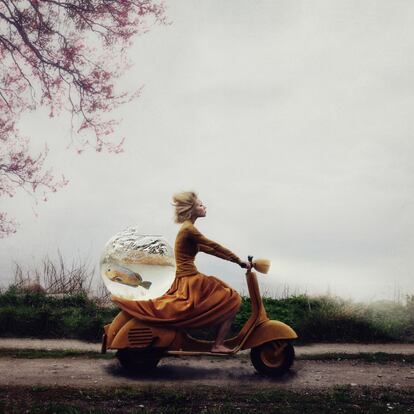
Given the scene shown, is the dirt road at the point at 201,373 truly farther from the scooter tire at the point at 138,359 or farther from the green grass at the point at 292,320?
the green grass at the point at 292,320

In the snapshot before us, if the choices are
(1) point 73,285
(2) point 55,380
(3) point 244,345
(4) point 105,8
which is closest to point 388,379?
(3) point 244,345

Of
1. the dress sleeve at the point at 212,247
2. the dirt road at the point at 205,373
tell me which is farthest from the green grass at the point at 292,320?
the dress sleeve at the point at 212,247

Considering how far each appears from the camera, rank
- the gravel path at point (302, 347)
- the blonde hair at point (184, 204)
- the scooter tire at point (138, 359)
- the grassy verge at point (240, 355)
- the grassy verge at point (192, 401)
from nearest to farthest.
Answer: the grassy verge at point (192, 401) → the blonde hair at point (184, 204) → the scooter tire at point (138, 359) → the grassy verge at point (240, 355) → the gravel path at point (302, 347)

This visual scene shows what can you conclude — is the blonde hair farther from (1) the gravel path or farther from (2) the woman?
(1) the gravel path

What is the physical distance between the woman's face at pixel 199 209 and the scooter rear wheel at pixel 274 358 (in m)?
1.78

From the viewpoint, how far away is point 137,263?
19.6ft

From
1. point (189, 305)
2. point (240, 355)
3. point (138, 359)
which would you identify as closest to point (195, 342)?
point (189, 305)

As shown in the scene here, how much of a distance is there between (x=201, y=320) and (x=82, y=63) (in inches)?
352

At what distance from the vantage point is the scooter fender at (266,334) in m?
6.93

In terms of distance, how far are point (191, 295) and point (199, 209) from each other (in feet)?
3.35

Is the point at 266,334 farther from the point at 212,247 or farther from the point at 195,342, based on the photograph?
the point at 212,247

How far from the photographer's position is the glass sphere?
19.6 ft

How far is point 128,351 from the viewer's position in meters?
7.02

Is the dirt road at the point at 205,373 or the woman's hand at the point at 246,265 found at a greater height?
the woman's hand at the point at 246,265
